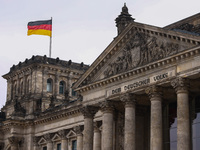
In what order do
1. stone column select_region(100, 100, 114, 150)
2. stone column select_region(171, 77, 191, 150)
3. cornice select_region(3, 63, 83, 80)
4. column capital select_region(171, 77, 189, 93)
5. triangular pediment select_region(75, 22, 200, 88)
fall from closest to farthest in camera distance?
stone column select_region(171, 77, 191, 150), column capital select_region(171, 77, 189, 93), triangular pediment select_region(75, 22, 200, 88), stone column select_region(100, 100, 114, 150), cornice select_region(3, 63, 83, 80)

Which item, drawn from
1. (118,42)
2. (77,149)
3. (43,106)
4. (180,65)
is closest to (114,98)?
(118,42)

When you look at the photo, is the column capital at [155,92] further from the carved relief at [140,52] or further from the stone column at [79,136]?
the stone column at [79,136]

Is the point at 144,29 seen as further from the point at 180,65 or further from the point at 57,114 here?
the point at 57,114

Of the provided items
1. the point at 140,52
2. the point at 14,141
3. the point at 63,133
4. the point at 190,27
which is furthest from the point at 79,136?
the point at 190,27

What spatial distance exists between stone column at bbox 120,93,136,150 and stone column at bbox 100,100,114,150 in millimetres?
2278

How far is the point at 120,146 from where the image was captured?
172 ft

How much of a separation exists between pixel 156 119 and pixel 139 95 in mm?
4381

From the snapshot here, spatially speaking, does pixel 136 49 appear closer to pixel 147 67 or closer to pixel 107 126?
pixel 147 67

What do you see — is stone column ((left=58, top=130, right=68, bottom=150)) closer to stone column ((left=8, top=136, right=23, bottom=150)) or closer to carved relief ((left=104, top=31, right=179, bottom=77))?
stone column ((left=8, top=136, right=23, bottom=150))

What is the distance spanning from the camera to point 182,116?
138 ft

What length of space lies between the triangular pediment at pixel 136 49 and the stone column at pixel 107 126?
252 cm

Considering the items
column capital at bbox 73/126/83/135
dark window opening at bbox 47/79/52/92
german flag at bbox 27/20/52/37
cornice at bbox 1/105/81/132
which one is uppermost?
german flag at bbox 27/20/52/37

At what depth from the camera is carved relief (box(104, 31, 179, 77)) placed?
4453 cm

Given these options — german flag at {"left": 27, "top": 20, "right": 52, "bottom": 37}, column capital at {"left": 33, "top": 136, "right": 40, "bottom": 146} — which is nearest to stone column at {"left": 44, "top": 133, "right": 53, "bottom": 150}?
column capital at {"left": 33, "top": 136, "right": 40, "bottom": 146}
